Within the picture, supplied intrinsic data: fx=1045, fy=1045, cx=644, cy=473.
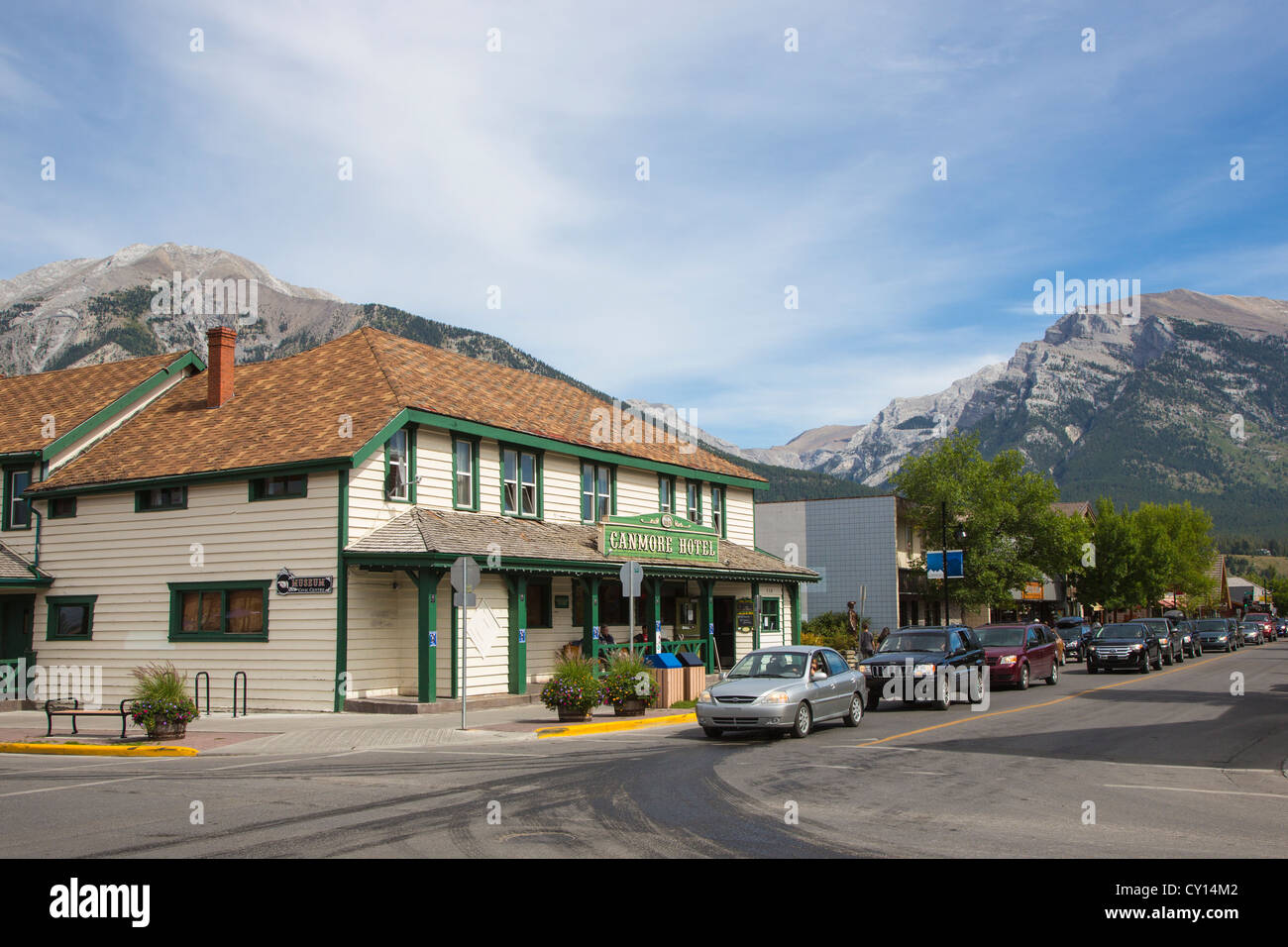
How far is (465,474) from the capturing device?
998 inches

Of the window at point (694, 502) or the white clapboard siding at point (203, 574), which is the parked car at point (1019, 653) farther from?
the white clapboard siding at point (203, 574)

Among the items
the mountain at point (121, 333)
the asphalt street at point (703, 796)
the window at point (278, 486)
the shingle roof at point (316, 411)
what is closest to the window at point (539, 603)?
the shingle roof at point (316, 411)

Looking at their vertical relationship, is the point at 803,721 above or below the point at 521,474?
below

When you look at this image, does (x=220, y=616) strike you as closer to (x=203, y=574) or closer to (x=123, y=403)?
(x=203, y=574)

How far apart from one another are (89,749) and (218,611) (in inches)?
261

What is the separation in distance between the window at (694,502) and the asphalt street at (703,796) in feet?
51.7

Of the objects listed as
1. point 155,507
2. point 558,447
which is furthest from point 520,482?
point 155,507

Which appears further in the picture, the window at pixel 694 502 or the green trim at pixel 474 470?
the window at pixel 694 502

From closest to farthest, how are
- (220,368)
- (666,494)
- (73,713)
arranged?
(73,713) → (220,368) → (666,494)

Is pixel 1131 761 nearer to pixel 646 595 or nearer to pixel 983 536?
pixel 646 595

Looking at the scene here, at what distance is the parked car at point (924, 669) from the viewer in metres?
21.7

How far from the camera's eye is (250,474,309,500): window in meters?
22.3

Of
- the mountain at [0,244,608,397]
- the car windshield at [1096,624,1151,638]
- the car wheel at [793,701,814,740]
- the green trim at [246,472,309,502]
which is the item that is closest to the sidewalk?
the car wheel at [793,701,814,740]
